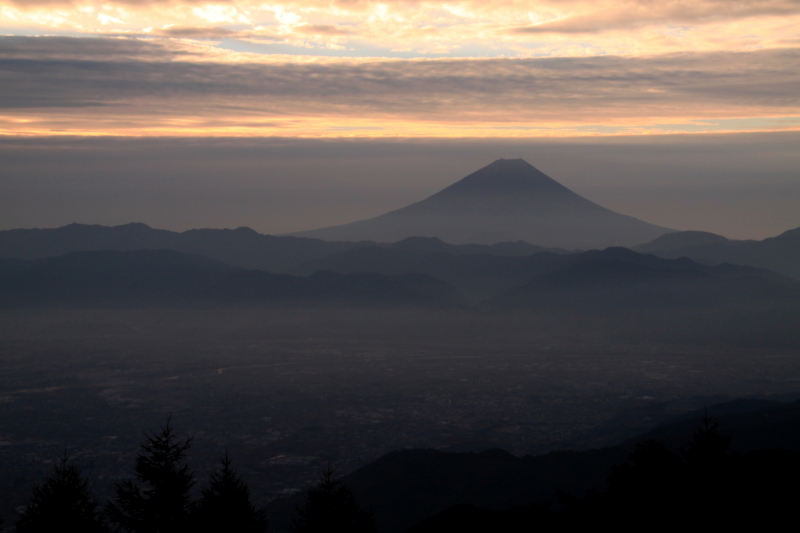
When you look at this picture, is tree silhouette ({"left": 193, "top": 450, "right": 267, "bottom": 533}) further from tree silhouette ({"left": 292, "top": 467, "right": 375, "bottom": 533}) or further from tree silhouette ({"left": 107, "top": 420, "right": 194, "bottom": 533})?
tree silhouette ({"left": 292, "top": 467, "right": 375, "bottom": 533})

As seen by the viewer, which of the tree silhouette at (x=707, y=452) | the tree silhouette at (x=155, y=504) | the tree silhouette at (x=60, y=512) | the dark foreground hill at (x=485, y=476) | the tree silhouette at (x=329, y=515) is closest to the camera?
the tree silhouette at (x=60, y=512)

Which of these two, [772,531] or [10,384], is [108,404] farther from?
[772,531]

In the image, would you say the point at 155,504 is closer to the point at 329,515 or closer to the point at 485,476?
the point at 329,515

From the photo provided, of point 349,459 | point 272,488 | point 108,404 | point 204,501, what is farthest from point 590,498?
point 108,404

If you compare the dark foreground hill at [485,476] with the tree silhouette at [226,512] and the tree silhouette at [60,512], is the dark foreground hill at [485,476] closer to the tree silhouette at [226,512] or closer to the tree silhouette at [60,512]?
the tree silhouette at [226,512]

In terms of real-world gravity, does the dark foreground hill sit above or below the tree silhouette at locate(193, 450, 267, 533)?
below

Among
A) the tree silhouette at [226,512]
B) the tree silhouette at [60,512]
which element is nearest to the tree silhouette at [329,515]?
the tree silhouette at [226,512]

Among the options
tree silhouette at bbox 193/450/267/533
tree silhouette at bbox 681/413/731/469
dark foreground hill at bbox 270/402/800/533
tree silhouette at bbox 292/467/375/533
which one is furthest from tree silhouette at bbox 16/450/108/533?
dark foreground hill at bbox 270/402/800/533

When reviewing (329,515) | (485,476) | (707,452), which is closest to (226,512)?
(329,515)
